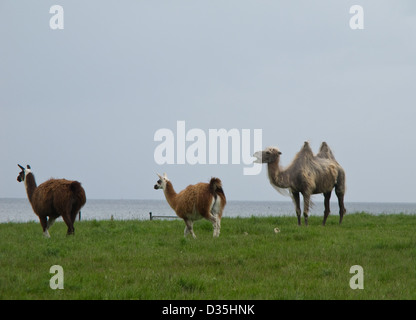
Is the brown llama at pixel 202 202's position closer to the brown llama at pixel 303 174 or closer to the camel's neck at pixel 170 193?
the camel's neck at pixel 170 193

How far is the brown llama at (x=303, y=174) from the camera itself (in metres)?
17.6

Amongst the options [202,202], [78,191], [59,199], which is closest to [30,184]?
[59,199]

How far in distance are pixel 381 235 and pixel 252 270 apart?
247 inches

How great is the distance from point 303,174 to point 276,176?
0.94 m

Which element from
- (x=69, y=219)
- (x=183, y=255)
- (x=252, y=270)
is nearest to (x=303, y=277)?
(x=252, y=270)

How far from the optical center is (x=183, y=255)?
11.8 metres

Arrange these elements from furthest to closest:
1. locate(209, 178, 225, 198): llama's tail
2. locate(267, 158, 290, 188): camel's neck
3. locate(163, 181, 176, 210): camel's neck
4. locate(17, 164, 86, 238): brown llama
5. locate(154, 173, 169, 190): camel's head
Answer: locate(267, 158, 290, 188): camel's neck
locate(154, 173, 169, 190): camel's head
locate(163, 181, 176, 210): camel's neck
locate(17, 164, 86, 238): brown llama
locate(209, 178, 225, 198): llama's tail

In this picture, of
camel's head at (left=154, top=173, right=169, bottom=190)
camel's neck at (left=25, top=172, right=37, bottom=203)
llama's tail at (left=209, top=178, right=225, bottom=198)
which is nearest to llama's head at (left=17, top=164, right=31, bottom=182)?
camel's neck at (left=25, top=172, right=37, bottom=203)

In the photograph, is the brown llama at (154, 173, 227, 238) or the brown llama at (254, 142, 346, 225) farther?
the brown llama at (254, 142, 346, 225)

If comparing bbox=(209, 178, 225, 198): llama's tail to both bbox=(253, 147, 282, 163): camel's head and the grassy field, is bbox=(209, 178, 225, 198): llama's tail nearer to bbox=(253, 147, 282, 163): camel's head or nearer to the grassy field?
the grassy field

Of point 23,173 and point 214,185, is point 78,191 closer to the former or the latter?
point 23,173

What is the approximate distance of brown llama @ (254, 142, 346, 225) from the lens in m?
17.6

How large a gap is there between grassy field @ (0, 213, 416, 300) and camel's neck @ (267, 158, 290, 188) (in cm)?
167
